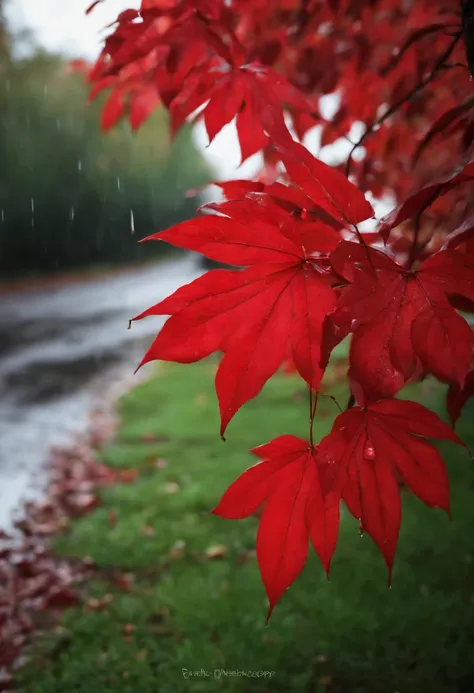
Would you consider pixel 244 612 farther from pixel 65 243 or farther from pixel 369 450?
pixel 65 243

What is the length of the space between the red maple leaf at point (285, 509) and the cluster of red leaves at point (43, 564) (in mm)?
1391

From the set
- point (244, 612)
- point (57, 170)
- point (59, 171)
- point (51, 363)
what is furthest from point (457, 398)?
point (59, 171)

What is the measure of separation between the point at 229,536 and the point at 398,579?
0.82 m

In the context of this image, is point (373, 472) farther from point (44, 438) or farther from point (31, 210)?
point (31, 210)

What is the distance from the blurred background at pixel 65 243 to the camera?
5.42 meters

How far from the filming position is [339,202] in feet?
2.36

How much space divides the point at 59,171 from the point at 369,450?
18389mm

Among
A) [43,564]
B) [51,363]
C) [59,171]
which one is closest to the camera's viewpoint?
[43,564]

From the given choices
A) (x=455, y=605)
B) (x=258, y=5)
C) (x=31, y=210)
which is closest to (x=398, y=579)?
(x=455, y=605)

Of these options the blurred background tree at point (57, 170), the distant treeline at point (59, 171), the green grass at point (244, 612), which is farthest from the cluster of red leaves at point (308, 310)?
the distant treeline at point (59, 171)

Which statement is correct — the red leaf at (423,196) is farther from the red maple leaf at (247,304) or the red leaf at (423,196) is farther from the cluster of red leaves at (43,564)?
the cluster of red leaves at (43,564)

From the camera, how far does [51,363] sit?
6.86m

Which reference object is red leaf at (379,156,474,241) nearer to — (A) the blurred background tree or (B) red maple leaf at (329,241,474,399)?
(B) red maple leaf at (329,241,474,399)

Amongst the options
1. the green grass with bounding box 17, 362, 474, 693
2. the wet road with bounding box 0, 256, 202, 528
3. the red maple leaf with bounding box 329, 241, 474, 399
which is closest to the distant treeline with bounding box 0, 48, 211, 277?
the wet road with bounding box 0, 256, 202, 528
